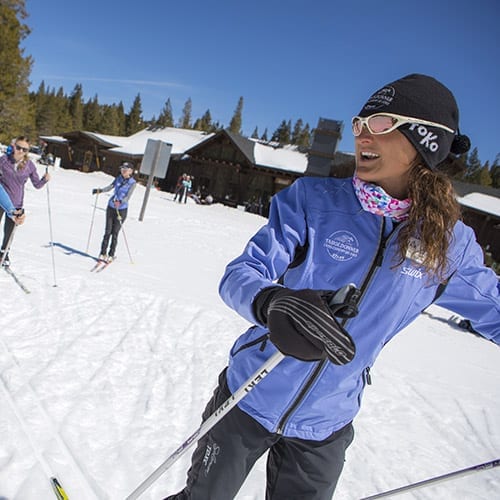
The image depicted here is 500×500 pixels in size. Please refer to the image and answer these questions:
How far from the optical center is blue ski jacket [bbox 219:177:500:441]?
54.1 inches

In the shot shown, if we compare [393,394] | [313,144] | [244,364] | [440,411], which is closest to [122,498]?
[244,364]

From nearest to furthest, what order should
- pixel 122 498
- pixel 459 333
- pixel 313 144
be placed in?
pixel 122 498
pixel 459 333
pixel 313 144

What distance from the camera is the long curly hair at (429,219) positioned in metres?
1.41

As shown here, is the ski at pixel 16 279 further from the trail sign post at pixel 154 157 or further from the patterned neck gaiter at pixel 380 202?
the trail sign post at pixel 154 157

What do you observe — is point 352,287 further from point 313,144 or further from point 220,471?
point 313,144

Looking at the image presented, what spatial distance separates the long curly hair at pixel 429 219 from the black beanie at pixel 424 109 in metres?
0.08

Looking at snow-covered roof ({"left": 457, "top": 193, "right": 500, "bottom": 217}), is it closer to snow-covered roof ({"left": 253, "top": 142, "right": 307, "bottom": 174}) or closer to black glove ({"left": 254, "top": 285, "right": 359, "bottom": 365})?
snow-covered roof ({"left": 253, "top": 142, "right": 307, "bottom": 174})

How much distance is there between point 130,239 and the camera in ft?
34.8

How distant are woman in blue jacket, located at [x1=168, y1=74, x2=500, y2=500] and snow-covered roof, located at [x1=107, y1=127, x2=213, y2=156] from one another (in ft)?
117

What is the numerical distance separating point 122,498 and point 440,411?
3785 millimetres

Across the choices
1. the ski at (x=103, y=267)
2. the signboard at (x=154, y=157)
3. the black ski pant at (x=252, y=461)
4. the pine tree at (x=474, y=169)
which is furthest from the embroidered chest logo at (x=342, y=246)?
the pine tree at (x=474, y=169)

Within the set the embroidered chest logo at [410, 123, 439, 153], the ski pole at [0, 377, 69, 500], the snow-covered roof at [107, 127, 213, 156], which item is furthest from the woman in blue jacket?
the snow-covered roof at [107, 127, 213, 156]

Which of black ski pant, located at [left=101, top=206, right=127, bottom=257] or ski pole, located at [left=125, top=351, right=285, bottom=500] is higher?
ski pole, located at [left=125, top=351, right=285, bottom=500]

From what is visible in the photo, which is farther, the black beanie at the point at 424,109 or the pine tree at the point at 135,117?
the pine tree at the point at 135,117
